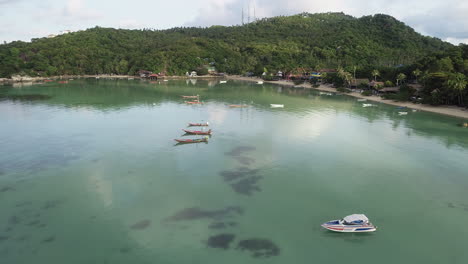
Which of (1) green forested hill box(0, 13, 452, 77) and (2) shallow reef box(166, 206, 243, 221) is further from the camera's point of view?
(1) green forested hill box(0, 13, 452, 77)

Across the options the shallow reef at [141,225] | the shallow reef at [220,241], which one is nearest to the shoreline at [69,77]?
the shallow reef at [141,225]

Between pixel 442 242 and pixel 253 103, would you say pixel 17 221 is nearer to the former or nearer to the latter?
pixel 442 242

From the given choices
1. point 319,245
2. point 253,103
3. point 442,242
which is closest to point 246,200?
point 319,245

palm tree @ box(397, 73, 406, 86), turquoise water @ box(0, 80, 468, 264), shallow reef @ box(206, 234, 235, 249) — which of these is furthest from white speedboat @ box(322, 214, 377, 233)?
palm tree @ box(397, 73, 406, 86)

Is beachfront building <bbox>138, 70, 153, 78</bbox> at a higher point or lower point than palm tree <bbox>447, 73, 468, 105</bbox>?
higher

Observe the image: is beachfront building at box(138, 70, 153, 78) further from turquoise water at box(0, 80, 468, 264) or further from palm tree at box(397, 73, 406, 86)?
palm tree at box(397, 73, 406, 86)

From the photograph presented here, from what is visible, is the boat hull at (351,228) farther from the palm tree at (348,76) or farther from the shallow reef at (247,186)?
the palm tree at (348,76)
